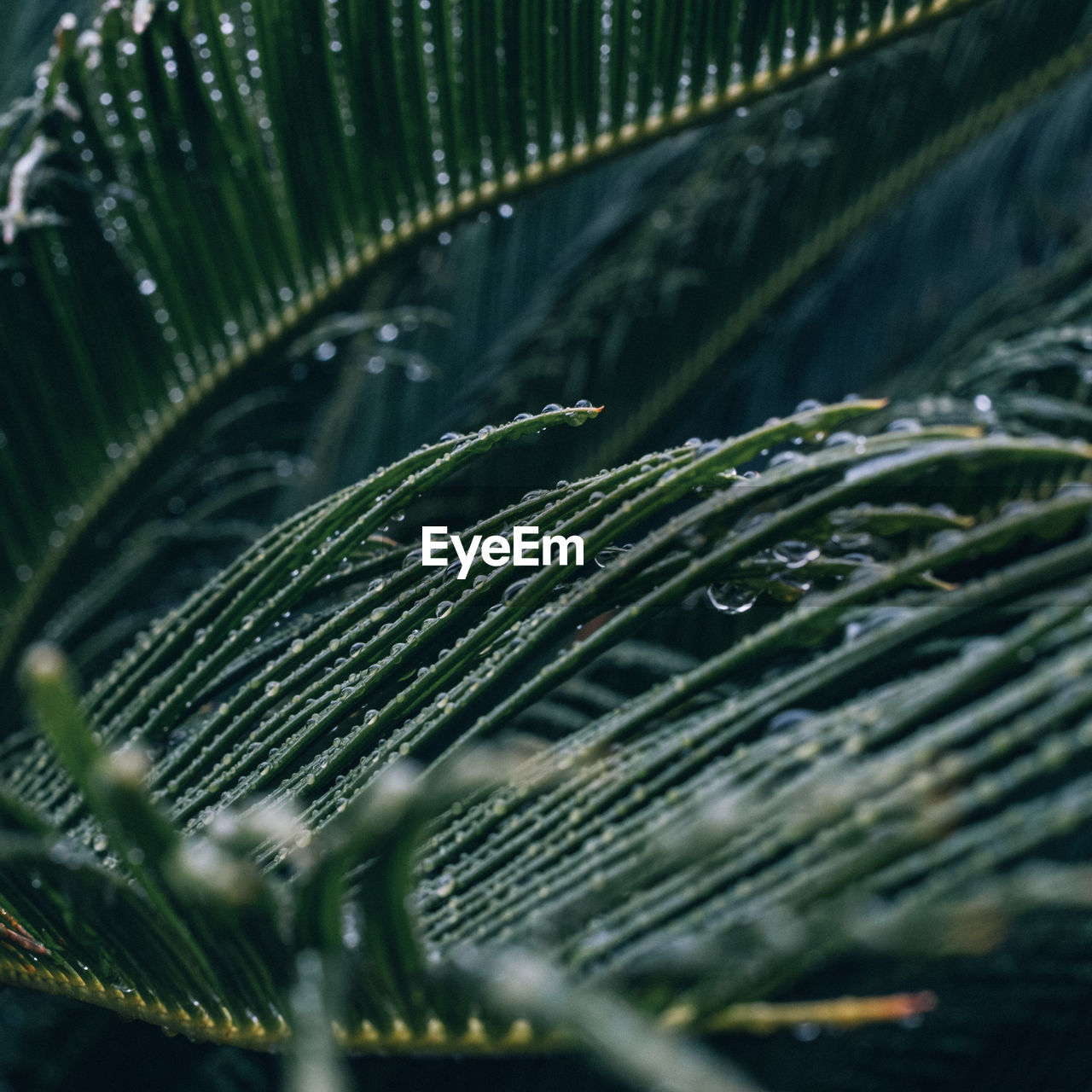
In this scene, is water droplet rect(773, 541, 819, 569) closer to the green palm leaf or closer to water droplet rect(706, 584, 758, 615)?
water droplet rect(706, 584, 758, 615)

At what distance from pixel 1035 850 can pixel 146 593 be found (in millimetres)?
1090

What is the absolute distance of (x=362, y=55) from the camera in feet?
3.06

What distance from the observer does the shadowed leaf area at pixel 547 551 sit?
36 cm

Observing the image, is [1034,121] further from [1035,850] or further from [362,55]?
[1035,850]

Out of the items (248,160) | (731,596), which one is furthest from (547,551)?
(248,160)

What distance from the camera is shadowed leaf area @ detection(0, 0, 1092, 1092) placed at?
36cm

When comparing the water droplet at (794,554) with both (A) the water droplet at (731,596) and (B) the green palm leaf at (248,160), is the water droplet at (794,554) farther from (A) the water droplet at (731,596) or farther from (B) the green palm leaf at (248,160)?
(B) the green palm leaf at (248,160)

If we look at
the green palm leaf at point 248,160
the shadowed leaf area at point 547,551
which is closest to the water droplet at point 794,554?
the shadowed leaf area at point 547,551

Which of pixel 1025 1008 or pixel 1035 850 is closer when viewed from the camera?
pixel 1035 850

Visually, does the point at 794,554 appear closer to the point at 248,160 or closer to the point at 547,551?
the point at 547,551

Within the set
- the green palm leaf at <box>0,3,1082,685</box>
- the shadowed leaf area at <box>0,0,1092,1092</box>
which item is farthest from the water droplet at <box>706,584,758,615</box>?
the green palm leaf at <box>0,3,1082,685</box>

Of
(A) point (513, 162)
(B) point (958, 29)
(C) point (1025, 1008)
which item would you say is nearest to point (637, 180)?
(B) point (958, 29)

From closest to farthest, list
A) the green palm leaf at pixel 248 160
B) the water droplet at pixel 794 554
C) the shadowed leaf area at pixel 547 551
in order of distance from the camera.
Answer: the shadowed leaf area at pixel 547 551 → the water droplet at pixel 794 554 → the green palm leaf at pixel 248 160

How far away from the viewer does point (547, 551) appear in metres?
0.56
